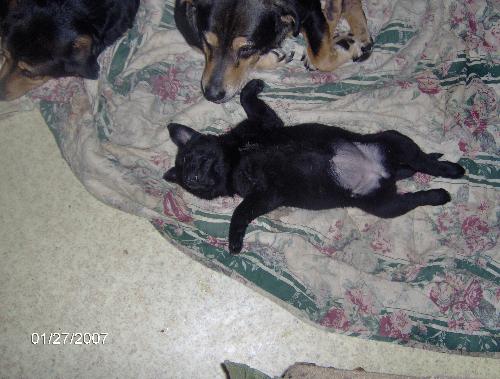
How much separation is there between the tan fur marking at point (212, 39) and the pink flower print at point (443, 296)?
1603 millimetres

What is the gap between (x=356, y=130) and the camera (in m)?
2.60

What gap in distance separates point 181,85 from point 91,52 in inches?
19.5

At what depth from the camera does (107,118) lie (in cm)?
267

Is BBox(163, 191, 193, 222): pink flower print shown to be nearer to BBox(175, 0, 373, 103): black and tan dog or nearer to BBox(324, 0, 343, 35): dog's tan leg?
BBox(175, 0, 373, 103): black and tan dog

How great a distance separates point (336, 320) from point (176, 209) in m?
0.99

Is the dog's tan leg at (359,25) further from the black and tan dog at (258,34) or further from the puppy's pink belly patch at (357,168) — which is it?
the puppy's pink belly patch at (357,168)

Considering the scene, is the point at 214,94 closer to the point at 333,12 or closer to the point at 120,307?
the point at 333,12

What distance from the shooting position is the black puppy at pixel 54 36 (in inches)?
87.9

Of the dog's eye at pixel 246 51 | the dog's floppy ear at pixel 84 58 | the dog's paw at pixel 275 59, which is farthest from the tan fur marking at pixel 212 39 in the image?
the dog's floppy ear at pixel 84 58

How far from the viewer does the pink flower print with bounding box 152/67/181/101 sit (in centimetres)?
268

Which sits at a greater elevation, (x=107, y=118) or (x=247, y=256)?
(x=107, y=118)

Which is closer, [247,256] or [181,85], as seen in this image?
[247,256]

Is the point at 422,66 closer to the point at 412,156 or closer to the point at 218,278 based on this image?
the point at 412,156

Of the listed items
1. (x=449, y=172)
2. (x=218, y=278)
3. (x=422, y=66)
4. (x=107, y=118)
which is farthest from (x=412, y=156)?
(x=107, y=118)
